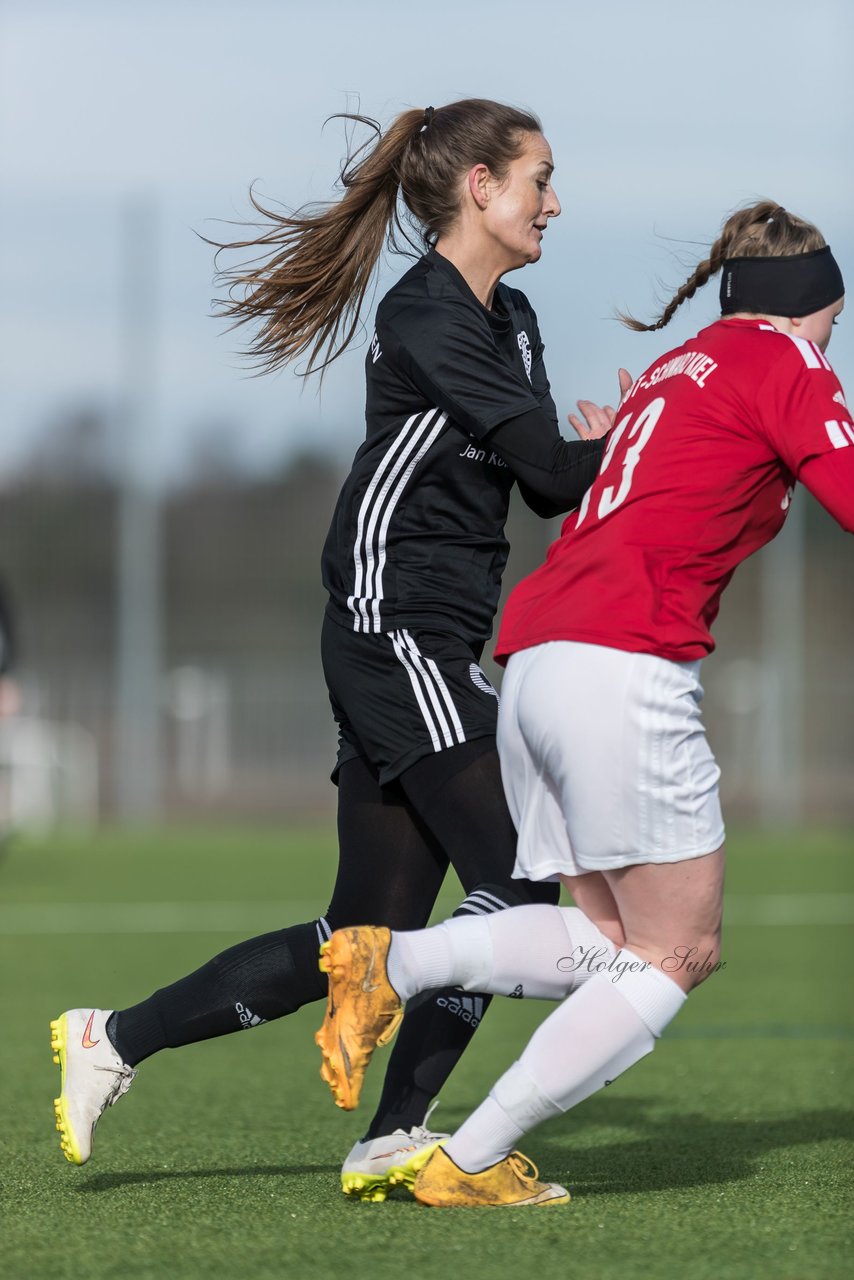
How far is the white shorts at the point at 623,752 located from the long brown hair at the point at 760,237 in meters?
0.75

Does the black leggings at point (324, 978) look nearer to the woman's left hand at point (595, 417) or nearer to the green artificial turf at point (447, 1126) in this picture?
the green artificial turf at point (447, 1126)

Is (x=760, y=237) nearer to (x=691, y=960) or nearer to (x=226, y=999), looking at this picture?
(x=691, y=960)

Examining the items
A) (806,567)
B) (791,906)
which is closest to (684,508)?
(791,906)

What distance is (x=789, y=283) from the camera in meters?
3.13

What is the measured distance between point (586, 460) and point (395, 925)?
0.99 metres

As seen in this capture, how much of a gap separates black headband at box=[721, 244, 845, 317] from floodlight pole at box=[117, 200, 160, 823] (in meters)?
15.0

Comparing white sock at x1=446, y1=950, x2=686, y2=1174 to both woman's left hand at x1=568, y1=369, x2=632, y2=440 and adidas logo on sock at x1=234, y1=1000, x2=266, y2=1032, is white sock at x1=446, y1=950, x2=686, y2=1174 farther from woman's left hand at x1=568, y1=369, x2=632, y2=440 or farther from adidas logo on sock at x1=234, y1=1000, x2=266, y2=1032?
woman's left hand at x1=568, y1=369, x2=632, y2=440

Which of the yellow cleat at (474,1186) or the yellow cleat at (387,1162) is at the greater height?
the yellow cleat at (474,1186)

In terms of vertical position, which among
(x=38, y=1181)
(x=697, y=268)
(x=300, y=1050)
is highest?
(x=697, y=268)

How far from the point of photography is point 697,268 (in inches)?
131

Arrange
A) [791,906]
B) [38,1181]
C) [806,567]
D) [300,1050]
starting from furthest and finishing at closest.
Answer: [806,567] → [791,906] → [300,1050] → [38,1181]

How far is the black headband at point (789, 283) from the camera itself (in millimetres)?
3131

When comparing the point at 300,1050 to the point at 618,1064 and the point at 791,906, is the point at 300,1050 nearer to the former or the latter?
the point at 618,1064

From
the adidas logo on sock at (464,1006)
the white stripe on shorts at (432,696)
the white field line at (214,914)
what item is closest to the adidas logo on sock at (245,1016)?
the adidas logo on sock at (464,1006)
